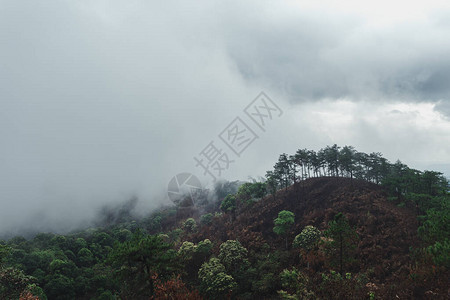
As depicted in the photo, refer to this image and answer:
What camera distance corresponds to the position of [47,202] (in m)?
162

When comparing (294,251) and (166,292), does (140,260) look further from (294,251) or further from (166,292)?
(294,251)

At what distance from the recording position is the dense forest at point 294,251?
18.7m

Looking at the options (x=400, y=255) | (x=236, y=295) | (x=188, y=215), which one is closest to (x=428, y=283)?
(x=400, y=255)

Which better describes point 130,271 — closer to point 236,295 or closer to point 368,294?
point 236,295

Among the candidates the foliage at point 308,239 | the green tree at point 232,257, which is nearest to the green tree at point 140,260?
the green tree at point 232,257

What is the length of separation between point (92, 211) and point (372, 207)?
155269 mm

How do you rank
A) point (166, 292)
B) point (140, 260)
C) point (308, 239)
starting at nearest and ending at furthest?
point (140, 260) → point (166, 292) → point (308, 239)

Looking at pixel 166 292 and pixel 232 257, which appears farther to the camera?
pixel 232 257

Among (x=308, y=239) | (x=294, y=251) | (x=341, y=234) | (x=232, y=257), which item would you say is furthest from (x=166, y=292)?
(x=294, y=251)

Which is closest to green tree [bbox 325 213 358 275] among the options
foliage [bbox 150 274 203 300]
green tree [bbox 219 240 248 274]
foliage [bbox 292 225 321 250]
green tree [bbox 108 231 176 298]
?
foliage [bbox 292 225 321 250]

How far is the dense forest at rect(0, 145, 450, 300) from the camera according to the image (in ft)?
61.4

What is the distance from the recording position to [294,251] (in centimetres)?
3322

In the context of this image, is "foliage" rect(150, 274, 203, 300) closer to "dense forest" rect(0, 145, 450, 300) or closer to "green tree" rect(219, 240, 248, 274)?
"dense forest" rect(0, 145, 450, 300)

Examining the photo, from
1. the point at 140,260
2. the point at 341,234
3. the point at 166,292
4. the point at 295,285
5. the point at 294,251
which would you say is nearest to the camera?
the point at 140,260
